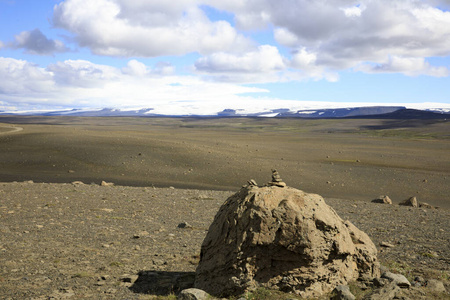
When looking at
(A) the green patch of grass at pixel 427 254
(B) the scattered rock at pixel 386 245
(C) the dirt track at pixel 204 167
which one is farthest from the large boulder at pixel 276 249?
(C) the dirt track at pixel 204 167

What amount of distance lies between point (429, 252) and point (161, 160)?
2248cm

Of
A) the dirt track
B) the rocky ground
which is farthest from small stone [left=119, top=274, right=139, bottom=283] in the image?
the dirt track

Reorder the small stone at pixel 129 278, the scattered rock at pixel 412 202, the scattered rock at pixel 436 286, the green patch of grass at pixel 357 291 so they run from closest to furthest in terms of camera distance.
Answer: the green patch of grass at pixel 357 291
the scattered rock at pixel 436 286
the small stone at pixel 129 278
the scattered rock at pixel 412 202

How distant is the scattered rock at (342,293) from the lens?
7.02 m

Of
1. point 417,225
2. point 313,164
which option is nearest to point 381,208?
point 417,225

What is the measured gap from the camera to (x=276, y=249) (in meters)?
7.47

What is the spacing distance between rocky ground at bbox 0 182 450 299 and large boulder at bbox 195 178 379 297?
3.16 ft

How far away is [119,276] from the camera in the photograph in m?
8.41

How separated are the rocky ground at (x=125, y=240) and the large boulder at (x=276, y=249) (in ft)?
3.16

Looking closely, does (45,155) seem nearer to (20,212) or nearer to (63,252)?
(20,212)

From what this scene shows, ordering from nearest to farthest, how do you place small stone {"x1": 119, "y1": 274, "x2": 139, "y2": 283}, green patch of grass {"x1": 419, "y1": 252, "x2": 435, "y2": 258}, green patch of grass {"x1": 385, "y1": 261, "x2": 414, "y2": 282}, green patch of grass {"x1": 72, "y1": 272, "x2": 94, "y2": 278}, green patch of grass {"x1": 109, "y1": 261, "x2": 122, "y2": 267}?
1. small stone {"x1": 119, "y1": 274, "x2": 139, "y2": 283}
2. green patch of grass {"x1": 72, "y1": 272, "x2": 94, "y2": 278}
3. green patch of grass {"x1": 385, "y1": 261, "x2": 414, "y2": 282}
4. green patch of grass {"x1": 109, "y1": 261, "x2": 122, "y2": 267}
5. green patch of grass {"x1": 419, "y1": 252, "x2": 435, "y2": 258}

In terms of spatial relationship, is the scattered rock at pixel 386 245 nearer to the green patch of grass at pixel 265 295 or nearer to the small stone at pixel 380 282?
the small stone at pixel 380 282

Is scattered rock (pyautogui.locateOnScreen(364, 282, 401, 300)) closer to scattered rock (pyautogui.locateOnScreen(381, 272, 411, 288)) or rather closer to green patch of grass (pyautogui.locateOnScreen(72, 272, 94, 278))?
scattered rock (pyautogui.locateOnScreen(381, 272, 411, 288))

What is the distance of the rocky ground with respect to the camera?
26.0 ft
